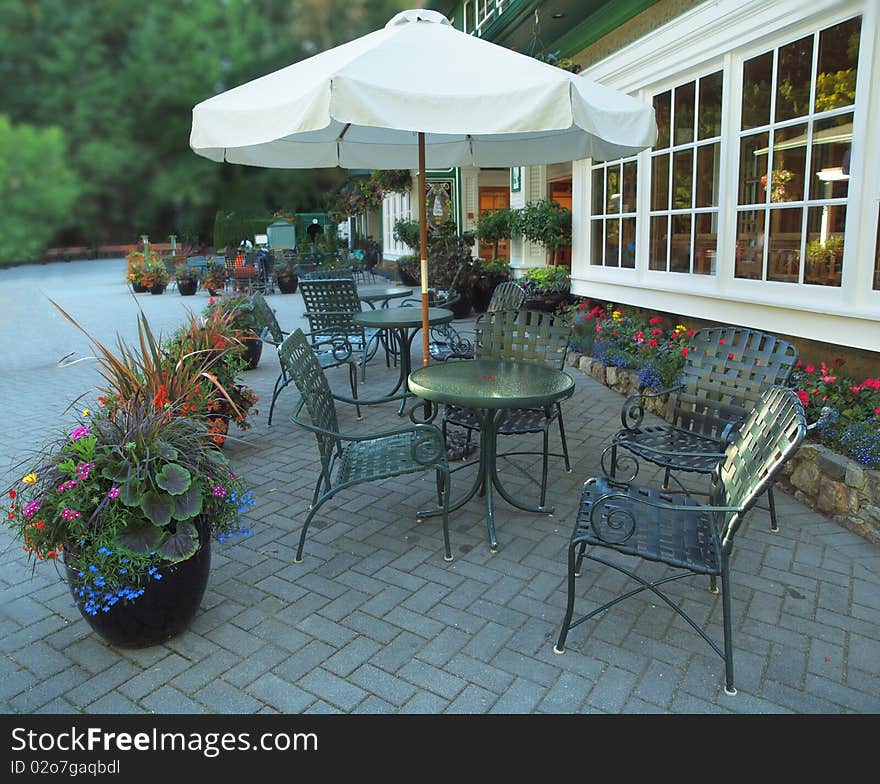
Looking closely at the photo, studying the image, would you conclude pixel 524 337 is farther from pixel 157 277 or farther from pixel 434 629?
pixel 157 277

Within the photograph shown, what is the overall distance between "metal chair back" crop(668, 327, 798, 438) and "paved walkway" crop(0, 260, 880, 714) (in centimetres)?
54

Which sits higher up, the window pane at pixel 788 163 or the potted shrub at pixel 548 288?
the window pane at pixel 788 163

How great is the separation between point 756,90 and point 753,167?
48cm

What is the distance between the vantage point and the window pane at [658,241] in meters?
5.64

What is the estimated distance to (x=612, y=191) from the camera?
21.8 feet

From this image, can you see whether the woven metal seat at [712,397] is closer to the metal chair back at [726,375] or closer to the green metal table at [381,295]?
the metal chair back at [726,375]

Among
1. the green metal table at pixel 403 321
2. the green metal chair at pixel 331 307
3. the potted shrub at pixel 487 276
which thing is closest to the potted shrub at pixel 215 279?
the potted shrub at pixel 487 276

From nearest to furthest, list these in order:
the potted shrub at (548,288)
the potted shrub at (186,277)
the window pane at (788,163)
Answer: the window pane at (788,163) → the potted shrub at (548,288) → the potted shrub at (186,277)

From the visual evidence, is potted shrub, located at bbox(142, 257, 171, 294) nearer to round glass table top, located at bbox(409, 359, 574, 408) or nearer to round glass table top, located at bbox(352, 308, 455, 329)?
round glass table top, located at bbox(352, 308, 455, 329)

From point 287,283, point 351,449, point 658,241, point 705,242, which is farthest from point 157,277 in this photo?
point 351,449

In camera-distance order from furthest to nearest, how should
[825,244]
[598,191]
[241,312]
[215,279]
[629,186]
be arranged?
[215,279] < [598,191] < [629,186] < [241,312] < [825,244]

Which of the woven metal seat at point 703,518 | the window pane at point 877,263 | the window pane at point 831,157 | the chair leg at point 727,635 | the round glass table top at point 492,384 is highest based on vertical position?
the window pane at point 831,157

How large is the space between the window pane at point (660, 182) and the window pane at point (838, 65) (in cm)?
178

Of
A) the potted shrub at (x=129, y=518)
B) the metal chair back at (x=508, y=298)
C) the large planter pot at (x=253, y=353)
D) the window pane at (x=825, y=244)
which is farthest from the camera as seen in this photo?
the large planter pot at (x=253, y=353)
